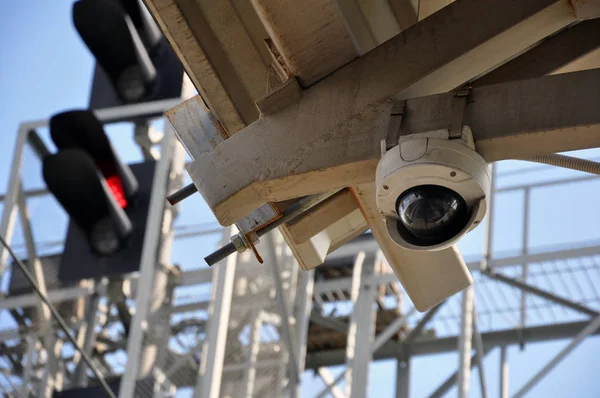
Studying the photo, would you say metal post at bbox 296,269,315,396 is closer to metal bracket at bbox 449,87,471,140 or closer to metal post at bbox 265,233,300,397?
metal post at bbox 265,233,300,397

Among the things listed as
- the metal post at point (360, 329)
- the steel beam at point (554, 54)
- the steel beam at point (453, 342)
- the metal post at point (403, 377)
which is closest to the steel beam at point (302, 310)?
the metal post at point (360, 329)

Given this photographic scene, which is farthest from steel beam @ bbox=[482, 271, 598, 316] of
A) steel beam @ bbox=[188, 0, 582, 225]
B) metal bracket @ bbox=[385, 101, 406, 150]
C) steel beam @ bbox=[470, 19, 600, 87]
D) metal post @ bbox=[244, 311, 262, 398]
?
metal bracket @ bbox=[385, 101, 406, 150]

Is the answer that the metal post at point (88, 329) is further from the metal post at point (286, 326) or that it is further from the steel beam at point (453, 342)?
the steel beam at point (453, 342)

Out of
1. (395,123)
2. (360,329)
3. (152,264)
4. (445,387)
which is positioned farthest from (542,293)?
(395,123)

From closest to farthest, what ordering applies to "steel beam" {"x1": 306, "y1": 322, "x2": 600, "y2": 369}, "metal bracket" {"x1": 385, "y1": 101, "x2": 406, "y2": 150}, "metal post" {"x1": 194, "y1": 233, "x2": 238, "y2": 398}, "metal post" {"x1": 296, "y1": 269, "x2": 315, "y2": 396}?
"metal bracket" {"x1": 385, "y1": 101, "x2": 406, "y2": 150}
"metal post" {"x1": 194, "y1": 233, "x2": 238, "y2": 398}
"metal post" {"x1": 296, "y1": 269, "x2": 315, "y2": 396}
"steel beam" {"x1": 306, "y1": 322, "x2": 600, "y2": 369}

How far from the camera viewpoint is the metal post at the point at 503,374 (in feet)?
64.7

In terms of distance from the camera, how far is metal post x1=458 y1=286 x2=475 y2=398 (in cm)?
1644

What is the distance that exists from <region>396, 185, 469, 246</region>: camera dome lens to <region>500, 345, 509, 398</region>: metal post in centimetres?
1602

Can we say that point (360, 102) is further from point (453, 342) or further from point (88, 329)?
point (453, 342)

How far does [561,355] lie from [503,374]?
10.2 ft

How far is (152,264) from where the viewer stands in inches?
473

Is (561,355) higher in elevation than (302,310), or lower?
higher

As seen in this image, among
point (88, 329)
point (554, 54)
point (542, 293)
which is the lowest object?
point (554, 54)

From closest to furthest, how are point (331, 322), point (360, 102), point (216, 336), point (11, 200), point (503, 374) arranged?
point (360, 102) → point (216, 336) → point (11, 200) → point (503, 374) → point (331, 322)
